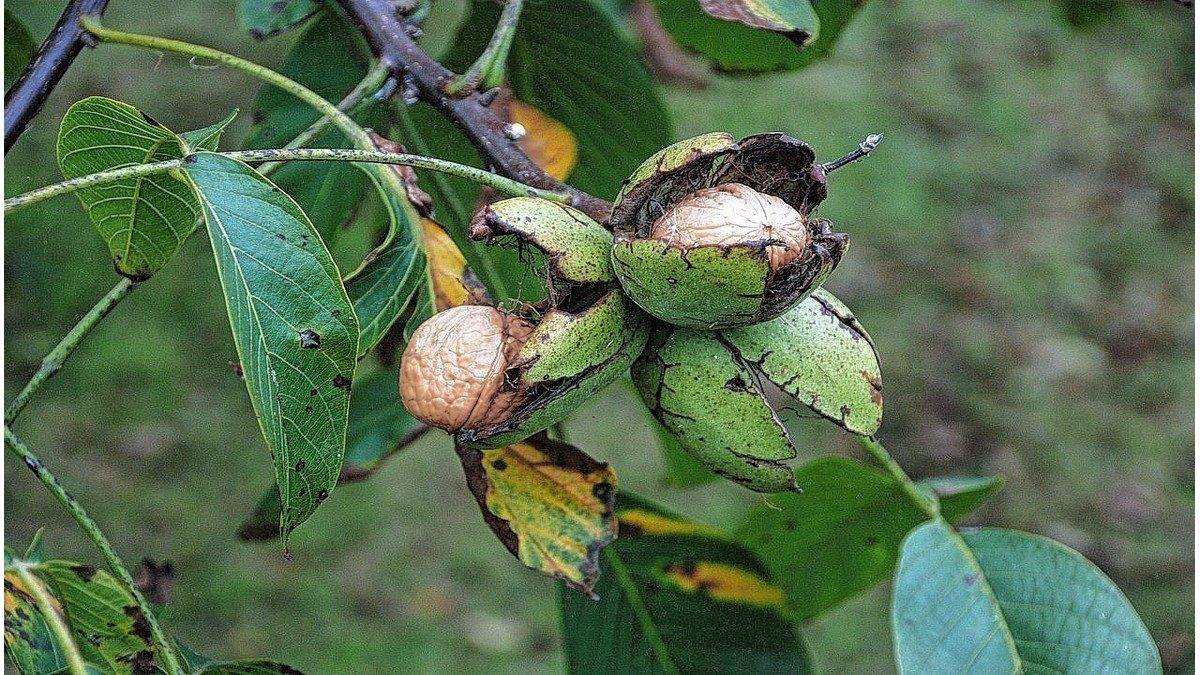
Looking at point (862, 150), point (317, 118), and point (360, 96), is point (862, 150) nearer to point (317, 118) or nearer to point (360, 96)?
point (360, 96)

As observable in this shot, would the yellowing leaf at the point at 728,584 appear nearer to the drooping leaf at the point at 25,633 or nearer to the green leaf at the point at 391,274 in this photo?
the green leaf at the point at 391,274

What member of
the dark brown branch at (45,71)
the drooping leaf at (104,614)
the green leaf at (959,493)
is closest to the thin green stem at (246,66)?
the dark brown branch at (45,71)

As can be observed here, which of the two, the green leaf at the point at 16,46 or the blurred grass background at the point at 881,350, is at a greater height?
the green leaf at the point at 16,46

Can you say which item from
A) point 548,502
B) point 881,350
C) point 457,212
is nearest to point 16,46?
point 457,212

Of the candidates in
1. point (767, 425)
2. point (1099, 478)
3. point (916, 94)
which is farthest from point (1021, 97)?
point (767, 425)

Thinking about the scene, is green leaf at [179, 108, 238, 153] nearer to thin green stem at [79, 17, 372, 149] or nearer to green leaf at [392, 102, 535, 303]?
thin green stem at [79, 17, 372, 149]

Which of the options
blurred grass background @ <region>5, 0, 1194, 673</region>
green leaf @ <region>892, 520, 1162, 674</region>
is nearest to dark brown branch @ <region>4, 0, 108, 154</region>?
green leaf @ <region>892, 520, 1162, 674</region>

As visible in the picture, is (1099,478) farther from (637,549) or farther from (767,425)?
(767,425)
